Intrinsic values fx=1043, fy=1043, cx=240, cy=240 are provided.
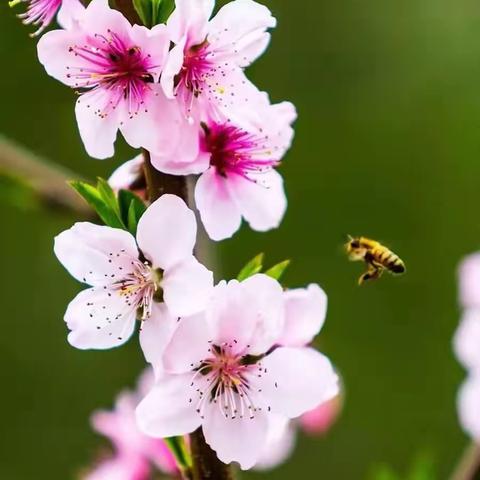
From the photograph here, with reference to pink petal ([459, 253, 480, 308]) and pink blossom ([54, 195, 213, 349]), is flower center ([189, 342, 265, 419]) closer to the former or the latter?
pink blossom ([54, 195, 213, 349])

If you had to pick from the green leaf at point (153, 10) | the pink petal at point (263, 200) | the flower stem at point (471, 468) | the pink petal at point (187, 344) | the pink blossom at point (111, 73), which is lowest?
the flower stem at point (471, 468)

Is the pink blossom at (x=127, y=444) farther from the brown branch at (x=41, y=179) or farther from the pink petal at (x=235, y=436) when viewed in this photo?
the brown branch at (x=41, y=179)

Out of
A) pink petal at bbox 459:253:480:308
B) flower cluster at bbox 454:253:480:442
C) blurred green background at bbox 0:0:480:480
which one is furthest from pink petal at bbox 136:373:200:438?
blurred green background at bbox 0:0:480:480

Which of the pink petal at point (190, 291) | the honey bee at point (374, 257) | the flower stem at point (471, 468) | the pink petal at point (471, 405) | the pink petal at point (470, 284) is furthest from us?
the pink petal at point (470, 284)

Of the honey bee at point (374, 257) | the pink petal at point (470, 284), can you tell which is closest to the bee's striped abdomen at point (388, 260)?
the honey bee at point (374, 257)

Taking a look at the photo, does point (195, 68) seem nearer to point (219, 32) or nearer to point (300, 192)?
point (219, 32)

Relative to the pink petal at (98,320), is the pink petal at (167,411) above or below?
below

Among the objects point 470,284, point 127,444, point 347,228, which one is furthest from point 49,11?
point 347,228

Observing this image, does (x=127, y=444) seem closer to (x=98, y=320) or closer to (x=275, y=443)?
(x=275, y=443)
